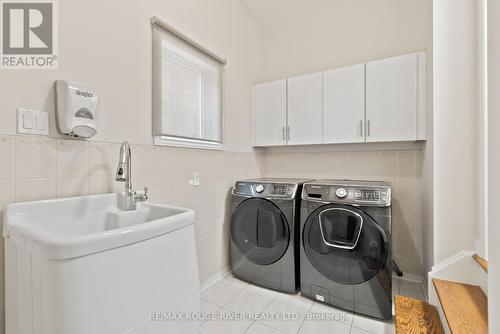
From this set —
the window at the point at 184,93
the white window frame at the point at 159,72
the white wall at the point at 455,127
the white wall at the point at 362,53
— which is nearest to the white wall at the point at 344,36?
the white wall at the point at 362,53

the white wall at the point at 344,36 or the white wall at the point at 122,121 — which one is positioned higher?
the white wall at the point at 344,36

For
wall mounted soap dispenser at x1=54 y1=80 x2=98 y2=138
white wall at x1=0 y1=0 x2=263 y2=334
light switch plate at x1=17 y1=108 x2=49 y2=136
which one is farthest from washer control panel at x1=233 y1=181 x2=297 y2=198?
light switch plate at x1=17 y1=108 x2=49 y2=136

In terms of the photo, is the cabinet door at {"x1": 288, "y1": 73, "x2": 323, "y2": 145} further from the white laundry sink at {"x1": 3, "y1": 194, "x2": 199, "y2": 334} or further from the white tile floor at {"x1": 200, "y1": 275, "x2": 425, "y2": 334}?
the white laundry sink at {"x1": 3, "y1": 194, "x2": 199, "y2": 334}

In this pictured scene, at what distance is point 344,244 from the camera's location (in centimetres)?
167

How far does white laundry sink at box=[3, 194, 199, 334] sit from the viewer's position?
634mm

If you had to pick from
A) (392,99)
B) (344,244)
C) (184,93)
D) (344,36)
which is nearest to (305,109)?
(392,99)

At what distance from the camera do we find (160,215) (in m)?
1.20

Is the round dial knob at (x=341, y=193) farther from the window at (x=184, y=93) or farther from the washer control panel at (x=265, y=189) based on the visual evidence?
the window at (x=184, y=93)

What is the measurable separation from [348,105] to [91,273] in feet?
7.20

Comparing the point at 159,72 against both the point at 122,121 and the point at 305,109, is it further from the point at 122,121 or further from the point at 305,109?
the point at 305,109

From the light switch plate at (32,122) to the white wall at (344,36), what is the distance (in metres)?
2.39

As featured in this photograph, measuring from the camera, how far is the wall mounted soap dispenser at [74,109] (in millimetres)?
1065

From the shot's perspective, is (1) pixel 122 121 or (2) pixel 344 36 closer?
(1) pixel 122 121
